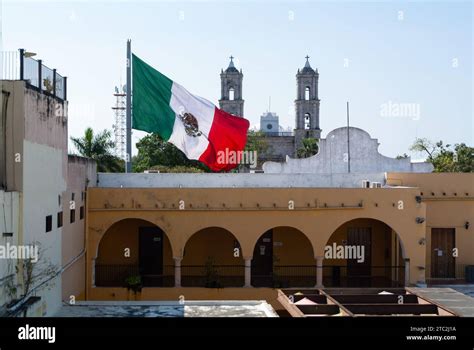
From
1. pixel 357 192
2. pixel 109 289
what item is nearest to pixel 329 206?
pixel 357 192

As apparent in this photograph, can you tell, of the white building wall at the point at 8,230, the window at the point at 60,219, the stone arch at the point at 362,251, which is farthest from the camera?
the stone arch at the point at 362,251

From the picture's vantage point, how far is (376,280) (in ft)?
65.3

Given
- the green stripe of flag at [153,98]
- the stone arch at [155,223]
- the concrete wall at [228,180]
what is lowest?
the stone arch at [155,223]

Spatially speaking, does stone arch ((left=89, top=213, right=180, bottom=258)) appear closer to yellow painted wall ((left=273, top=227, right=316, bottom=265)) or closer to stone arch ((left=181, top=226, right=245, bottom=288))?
stone arch ((left=181, top=226, right=245, bottom=288))

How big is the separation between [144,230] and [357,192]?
6921 millimetres

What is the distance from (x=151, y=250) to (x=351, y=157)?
979cm

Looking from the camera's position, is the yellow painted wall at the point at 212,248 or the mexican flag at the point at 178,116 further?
the yellow painted wall at the point at 212,248

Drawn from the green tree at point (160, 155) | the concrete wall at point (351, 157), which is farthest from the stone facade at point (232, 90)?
the concrete wall at point (351, 157)

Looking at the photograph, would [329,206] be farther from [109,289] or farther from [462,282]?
[109,289]

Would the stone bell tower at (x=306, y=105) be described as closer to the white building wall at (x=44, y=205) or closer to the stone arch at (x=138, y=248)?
the stone arch at (x=138, y=248)

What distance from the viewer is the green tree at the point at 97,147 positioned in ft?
80.2

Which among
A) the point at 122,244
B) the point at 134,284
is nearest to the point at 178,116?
the point at 122,244

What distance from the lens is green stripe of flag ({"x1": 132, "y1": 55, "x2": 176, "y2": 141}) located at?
60.8 ft
